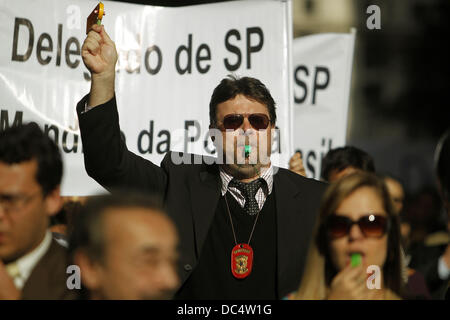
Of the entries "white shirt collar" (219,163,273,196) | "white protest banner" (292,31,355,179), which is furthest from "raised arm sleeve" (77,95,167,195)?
"white protest banner" (292,31,355,179)

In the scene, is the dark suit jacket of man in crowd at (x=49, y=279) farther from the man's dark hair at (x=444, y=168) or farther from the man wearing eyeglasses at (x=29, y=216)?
the man's dark hair at (x=444, y=168)

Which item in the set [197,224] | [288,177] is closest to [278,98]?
[288,177]

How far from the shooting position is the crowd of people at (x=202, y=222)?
2.65m

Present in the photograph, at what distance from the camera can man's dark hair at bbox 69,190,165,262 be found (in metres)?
2.63

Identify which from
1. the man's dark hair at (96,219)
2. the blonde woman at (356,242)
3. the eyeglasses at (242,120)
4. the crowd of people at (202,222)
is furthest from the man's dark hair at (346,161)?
the man's dark hair at (96,219)

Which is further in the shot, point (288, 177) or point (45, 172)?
point (288, 177)

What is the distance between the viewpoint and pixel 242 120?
3953 mm

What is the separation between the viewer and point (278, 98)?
212 inches
